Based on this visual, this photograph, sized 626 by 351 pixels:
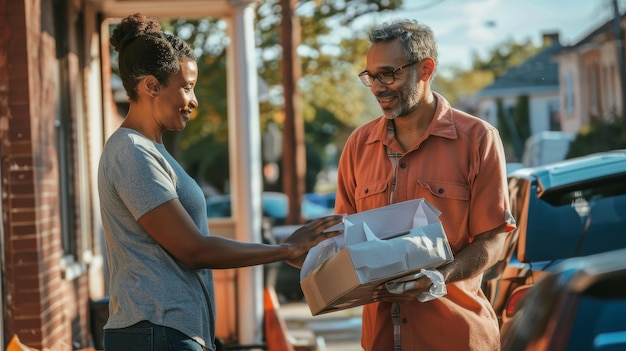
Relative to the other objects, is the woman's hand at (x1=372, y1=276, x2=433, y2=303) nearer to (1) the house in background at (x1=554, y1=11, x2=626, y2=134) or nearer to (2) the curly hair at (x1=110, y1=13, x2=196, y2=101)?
(2) the curly hair at (x1=110, y1=13, x2=196, y2=101)

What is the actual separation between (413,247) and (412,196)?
44 centimetres

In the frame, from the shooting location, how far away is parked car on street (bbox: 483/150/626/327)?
549 cm

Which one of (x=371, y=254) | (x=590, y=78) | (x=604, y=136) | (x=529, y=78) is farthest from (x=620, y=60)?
(x=371, y=254)

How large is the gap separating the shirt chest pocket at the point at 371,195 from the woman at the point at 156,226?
0.55m

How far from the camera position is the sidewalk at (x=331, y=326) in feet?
38.6

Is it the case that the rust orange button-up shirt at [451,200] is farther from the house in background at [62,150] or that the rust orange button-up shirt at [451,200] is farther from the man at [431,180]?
the house in background at [62,150]

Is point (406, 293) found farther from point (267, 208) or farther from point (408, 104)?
point (267, 208)

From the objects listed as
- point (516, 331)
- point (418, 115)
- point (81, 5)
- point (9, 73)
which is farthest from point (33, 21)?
point (516, 331)

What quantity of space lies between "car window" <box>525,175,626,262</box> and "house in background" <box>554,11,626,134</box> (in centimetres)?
3728

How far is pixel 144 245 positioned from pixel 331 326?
10178 mm

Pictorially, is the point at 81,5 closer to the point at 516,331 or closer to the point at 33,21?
the point at 33,21

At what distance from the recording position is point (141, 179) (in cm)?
333

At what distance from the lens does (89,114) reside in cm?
938

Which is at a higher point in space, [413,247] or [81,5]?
[81,5]
